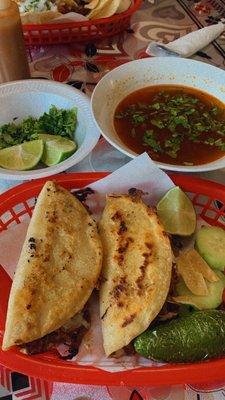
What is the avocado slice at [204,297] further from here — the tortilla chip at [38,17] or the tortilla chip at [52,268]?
the tortilla chip at [38,17]

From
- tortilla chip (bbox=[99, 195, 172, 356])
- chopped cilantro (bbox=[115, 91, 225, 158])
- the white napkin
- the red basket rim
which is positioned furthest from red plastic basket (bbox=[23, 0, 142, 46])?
tortilla chip (bbox=[99, 195, 172, 356])

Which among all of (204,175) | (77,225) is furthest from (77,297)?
(204,175)

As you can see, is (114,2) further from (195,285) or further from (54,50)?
(195,285)

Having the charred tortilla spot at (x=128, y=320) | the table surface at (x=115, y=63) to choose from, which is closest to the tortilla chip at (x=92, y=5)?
the table surface at (x=115, y=63)

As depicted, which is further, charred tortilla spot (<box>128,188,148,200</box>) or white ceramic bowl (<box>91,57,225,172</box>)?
white ceramic bowl (<box>91,57,225,172</box>)

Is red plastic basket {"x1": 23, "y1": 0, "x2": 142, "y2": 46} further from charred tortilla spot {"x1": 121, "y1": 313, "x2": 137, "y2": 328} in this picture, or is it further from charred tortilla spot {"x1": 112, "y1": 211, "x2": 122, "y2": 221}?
charred tortilla spot {"x1": 121, "y1": 313, "x2": 137, "y2": 328}
